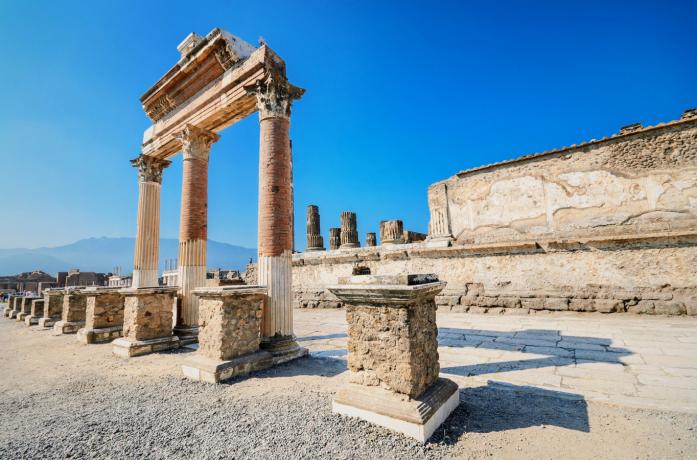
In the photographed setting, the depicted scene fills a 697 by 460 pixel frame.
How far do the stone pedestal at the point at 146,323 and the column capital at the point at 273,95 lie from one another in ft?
12.9

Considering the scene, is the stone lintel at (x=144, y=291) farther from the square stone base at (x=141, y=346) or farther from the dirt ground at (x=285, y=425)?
the dirt ground at (x=285, y=425)

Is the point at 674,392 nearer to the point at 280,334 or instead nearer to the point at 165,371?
the point at 280,334

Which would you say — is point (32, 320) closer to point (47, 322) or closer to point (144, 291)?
point (47, 322)

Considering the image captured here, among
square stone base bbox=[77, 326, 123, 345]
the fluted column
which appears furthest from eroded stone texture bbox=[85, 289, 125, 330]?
the fluted column

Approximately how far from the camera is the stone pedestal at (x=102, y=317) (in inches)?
266

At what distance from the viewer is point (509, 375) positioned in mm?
3717

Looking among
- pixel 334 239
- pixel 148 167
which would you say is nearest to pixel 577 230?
pixel 334 239

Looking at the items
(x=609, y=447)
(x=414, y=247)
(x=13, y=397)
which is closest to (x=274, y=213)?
(x=13, y=397)

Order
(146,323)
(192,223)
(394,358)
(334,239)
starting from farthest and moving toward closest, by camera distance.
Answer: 1. (334,239)
2. (192,223)
3. (146,323)
4. (394,358)

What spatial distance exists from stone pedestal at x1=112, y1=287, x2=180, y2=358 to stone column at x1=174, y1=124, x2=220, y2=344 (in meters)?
0.56

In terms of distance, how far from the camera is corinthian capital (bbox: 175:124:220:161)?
24.5 ft

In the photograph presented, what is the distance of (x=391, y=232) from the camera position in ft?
41.2

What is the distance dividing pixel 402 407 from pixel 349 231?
12696 millimetres

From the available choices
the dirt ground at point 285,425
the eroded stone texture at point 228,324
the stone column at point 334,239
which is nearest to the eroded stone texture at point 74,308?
the dirt ground at point 285,425
